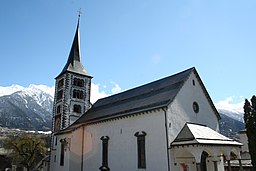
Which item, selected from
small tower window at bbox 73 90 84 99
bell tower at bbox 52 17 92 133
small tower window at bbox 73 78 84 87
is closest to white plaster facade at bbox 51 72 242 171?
bell tower at bbox 52 17 92 133

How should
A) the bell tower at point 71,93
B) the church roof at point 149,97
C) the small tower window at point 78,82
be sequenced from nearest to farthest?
the church roof at point 149,97, the bell tower at point 71,93, the small tower window at point 78,82

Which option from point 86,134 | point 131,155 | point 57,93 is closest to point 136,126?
point 131,155

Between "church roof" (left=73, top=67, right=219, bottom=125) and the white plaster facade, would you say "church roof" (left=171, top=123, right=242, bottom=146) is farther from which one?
"church roof" (left=73, top=67, right=219, bottom=125)

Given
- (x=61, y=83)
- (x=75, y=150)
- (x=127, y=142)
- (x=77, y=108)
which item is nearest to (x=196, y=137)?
(x=127, y=142)

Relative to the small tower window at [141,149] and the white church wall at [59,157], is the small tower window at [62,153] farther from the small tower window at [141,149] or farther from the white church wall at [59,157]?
the small tower window at [141,149]

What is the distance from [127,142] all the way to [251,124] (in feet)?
36.7

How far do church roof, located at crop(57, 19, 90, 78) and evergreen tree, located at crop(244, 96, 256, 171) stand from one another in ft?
88.5

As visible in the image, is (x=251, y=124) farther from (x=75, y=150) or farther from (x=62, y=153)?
(x=62, y=153)

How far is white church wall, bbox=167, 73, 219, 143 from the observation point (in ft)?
70.8

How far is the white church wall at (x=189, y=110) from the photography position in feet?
70.8

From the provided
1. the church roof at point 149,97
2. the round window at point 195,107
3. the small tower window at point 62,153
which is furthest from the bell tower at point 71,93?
the round window at point 195,107

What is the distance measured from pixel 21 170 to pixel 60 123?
79.4ft

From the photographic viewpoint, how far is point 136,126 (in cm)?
2378

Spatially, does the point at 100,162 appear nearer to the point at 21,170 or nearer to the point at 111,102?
the point at 111,102
